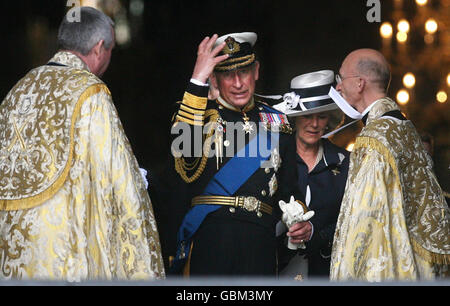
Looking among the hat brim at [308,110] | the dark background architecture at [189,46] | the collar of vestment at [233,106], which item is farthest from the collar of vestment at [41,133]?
the hat brim at [308,110]

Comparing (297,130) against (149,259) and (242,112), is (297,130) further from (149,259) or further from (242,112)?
(149,259)

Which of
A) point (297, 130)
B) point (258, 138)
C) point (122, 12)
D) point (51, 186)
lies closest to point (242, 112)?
point (258, 138)

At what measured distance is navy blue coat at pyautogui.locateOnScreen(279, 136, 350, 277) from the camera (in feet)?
20.9

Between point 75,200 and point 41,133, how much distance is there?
1.30ft

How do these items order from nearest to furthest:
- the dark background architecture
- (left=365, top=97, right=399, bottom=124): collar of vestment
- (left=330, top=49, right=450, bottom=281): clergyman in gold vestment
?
(left=330, top=49, right=450, bottom=281): clergyman in gold vestment, (left=365, top=97, right=399, bottom=124): collar of vestment, the dark background architecture

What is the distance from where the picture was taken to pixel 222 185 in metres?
6.05

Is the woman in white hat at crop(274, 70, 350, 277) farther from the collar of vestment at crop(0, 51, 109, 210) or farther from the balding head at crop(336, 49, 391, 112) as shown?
the collar of vestment at crop(0, 51, 109, 210)

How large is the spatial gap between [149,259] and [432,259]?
5.64 feet

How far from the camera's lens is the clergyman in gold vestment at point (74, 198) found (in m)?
5.08

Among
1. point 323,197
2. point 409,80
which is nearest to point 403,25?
point 409,80

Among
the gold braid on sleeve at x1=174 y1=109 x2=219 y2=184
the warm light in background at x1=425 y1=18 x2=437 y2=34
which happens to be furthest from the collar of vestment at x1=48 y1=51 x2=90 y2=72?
the warm light in background at x1=425 y1=18 x2=437 y2=34

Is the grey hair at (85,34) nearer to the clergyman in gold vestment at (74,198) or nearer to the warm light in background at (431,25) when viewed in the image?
the clergyman in gold vestment at (74,198)

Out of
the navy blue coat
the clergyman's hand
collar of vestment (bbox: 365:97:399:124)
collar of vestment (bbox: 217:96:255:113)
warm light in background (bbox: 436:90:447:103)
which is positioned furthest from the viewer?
warm light in background (bbox: 436:90:447:103)

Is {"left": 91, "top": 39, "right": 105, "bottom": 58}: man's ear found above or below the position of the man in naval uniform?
above
